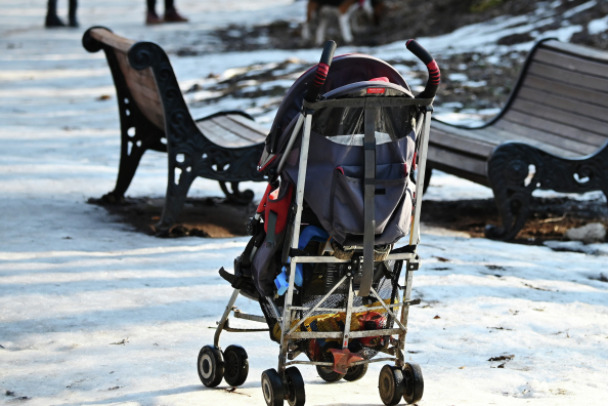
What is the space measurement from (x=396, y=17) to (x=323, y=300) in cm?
1615

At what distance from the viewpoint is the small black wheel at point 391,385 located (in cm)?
366

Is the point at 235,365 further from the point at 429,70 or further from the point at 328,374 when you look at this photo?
the point at 429,70

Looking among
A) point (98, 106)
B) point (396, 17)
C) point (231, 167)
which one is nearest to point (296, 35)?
point (396, 17)

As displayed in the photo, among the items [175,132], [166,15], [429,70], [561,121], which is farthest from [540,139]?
[166,15]

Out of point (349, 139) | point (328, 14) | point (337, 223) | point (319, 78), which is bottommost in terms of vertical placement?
point (328, 14)

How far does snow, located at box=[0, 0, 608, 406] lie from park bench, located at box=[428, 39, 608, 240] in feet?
1.41

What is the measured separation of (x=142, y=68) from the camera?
→ 6.16 metres

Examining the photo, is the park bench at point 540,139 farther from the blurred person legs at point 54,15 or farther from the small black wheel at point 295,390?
the blurred person legs at point 54,15

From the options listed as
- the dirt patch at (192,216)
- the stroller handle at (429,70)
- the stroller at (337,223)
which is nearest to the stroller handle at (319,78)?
the stroller at (337,223)

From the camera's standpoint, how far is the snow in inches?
155

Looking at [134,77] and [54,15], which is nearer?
[134,77]

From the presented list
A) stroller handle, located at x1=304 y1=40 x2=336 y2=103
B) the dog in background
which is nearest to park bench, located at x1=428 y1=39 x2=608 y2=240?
stroller handle, located at x1=304 y1=40 x2=336 y2=103

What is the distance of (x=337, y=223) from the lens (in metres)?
3.45

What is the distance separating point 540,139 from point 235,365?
4.44 metres
